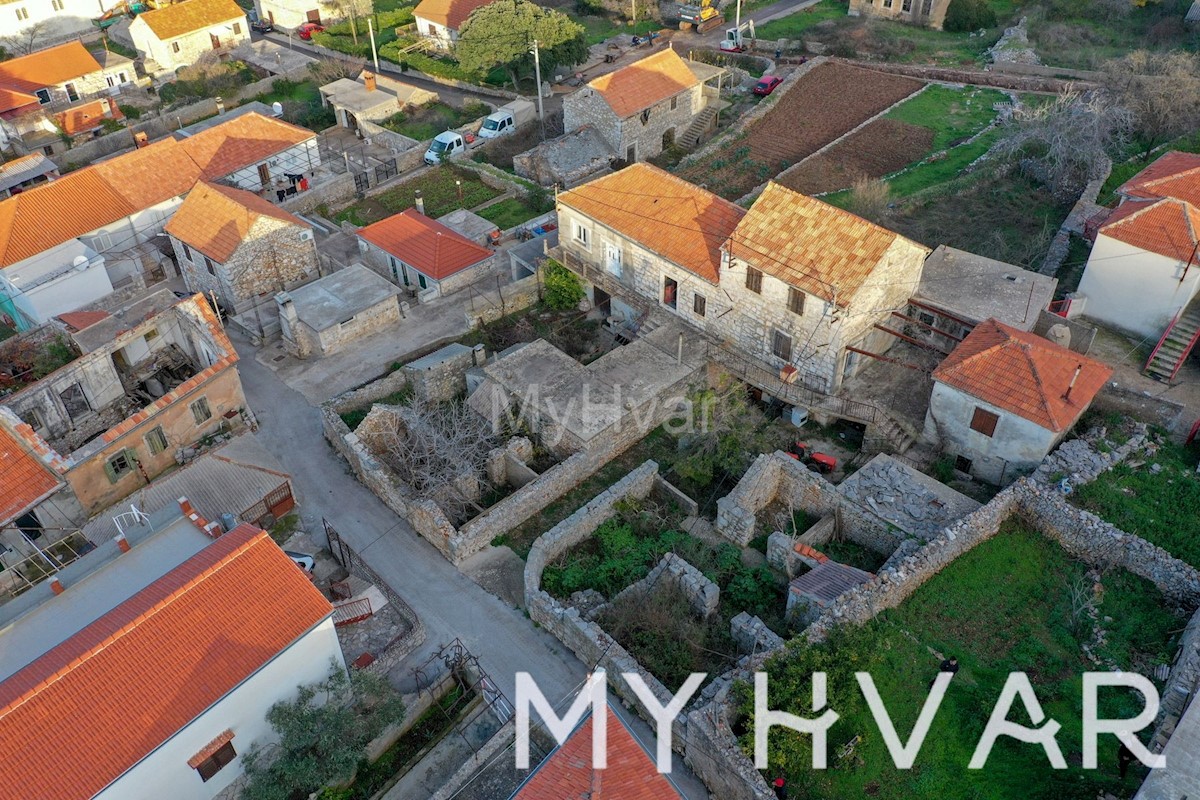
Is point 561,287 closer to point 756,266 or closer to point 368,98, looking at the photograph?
point 756,266

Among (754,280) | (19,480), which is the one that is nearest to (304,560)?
(19,480)

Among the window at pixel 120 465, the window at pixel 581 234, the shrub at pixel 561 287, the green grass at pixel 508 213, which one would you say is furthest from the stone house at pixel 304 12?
the window at pixel 120 465

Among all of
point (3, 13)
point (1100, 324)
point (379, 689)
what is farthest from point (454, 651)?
point (3, 13)

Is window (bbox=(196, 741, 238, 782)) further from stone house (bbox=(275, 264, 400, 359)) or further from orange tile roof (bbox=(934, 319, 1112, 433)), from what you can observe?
orange tile roof (bbox=(934, 319, 1112, 433))

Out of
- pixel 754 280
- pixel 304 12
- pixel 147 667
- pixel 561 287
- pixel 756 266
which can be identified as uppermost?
pixel 304 12

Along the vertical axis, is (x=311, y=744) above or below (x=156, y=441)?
below

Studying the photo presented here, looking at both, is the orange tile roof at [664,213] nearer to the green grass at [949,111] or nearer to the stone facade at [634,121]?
the stone facade at [634,121]

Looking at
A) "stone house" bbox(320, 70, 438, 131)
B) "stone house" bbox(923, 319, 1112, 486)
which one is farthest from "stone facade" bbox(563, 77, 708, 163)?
"stone house" bbox(923, 319, 1112, 486)
